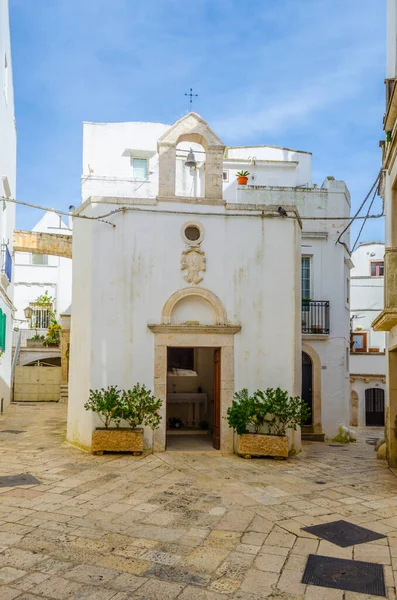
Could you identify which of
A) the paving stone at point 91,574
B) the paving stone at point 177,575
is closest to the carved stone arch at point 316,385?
the paving stone at point 177,575

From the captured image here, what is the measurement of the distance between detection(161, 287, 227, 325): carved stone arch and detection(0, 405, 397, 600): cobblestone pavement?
9.20ft

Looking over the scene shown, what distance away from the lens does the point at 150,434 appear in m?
11.7

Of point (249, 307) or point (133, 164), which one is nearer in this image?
point (249, 307)

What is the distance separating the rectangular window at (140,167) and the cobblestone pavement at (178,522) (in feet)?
45.2

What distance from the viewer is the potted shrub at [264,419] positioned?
11.4m

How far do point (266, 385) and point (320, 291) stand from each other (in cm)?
620

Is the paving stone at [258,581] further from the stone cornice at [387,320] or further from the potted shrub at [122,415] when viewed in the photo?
the potted shrub at [122,415]

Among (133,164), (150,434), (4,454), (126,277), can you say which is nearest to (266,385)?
(150,434)

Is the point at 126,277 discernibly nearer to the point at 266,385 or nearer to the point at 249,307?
the point at 249,307

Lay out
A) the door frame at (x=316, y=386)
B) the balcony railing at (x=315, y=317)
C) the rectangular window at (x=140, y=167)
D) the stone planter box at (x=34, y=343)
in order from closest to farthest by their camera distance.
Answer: the door frame at (x=316, y=386), the balcony railing at (x=315, y=317), the rectangular window at (x=140, y=167), the stone planter box at (x=34, y=343)

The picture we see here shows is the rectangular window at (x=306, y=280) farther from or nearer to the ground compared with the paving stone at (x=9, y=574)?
farther from the ground

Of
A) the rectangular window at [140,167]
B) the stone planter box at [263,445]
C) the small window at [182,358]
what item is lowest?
the stone planter box at [263,445]

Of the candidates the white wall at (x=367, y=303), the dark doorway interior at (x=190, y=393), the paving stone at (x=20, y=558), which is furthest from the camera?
the white wall at (x=367, y=303)

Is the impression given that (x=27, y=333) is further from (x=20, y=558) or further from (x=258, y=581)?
(x=258, y=581)
